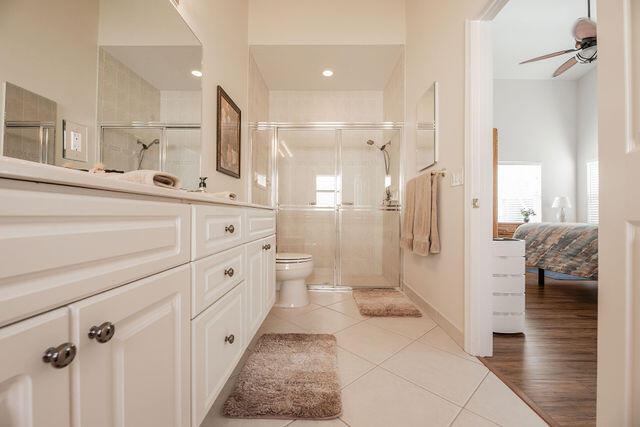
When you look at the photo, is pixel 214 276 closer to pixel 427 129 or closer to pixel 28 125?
pixel 28 125

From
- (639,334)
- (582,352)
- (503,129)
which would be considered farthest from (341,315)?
(503,129)

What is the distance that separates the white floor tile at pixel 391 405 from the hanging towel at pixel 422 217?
99cm

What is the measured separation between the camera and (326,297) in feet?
8.23

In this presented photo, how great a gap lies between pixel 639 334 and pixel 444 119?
150 centimetres

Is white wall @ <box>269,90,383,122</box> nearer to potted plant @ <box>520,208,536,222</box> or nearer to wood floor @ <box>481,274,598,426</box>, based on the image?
wood floor @ <box>481,274,598,426</box>

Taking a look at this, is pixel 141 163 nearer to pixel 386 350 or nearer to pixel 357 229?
pixel 386 350

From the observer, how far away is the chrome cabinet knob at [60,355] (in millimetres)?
348

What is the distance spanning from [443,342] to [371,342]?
0.44m

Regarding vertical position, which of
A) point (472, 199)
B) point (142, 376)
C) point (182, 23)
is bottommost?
point (142, 376)

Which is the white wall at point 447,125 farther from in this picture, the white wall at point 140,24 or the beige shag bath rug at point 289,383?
the white wall at point 140,24

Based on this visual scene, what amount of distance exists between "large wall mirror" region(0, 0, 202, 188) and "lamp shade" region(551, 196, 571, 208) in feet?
19.2

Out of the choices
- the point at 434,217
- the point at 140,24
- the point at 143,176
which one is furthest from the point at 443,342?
the point at 140,24

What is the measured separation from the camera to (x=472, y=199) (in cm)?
147

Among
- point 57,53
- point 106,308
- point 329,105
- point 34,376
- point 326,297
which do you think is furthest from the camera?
point 329,105
